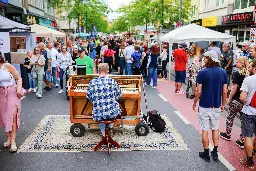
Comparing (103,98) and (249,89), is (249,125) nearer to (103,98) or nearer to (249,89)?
(249,89)

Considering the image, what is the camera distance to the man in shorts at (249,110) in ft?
15.9

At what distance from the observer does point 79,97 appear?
20.5ft

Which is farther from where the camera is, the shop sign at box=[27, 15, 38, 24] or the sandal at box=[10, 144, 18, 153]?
the shop sign at box=[27, 15, 38, 24]

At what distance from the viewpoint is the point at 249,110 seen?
4934 millimetres

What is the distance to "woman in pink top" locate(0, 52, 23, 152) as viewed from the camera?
540 cm

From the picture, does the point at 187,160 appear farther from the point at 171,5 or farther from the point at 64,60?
the point at 171,5

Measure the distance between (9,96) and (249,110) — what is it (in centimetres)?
423

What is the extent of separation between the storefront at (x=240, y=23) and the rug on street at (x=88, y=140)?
16431 mm

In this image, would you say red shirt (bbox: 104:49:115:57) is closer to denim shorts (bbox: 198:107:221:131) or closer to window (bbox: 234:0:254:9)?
denim shorts (bbox: 198:107:221:131)

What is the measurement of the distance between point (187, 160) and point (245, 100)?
1429 mm

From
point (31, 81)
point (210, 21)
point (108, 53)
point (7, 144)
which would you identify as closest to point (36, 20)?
point (210, 21)

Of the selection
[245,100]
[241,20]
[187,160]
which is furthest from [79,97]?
[241,20]

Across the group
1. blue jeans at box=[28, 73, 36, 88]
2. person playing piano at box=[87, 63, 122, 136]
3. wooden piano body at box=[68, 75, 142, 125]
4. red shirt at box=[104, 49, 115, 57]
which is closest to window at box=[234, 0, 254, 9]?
red shirt at box=[104, 49, 115, 57]

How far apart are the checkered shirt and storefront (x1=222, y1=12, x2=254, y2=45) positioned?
17.8m
